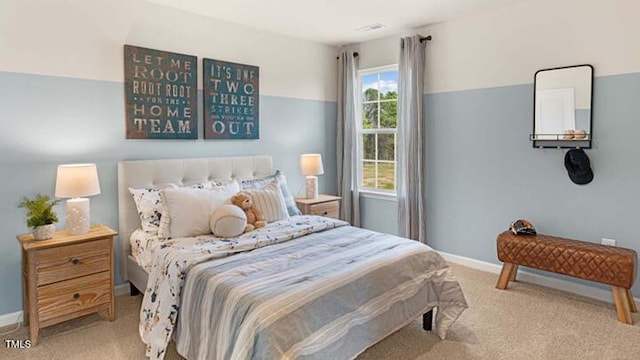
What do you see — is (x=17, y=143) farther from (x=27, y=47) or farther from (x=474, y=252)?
(x=474, y=252)

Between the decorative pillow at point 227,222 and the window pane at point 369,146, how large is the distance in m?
2.48

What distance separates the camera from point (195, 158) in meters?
3.76

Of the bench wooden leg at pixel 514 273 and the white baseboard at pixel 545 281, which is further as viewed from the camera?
the bench wooden leg at pixel 514 273

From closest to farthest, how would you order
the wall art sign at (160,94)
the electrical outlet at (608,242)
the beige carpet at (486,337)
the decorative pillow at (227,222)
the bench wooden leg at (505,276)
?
1. the beige carpet at (486,337)
2. the decorative pillow at (227,222)
3. the electrical outlet at (608,242)
4. the wall art sign at (160,94)
5. the bench wooden leg at (505,276)

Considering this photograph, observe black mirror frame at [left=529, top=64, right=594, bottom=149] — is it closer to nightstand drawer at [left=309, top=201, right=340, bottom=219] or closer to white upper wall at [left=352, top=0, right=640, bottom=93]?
white upper wall at [left=352, top=0, right=640, bottom=93]

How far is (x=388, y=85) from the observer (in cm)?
479

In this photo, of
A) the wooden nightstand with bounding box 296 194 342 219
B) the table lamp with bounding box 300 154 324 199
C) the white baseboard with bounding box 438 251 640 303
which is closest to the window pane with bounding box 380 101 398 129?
the table lamp with bounding box 300 154 324 199

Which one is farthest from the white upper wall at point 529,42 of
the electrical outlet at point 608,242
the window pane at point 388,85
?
the electrical outlet at point 608,242

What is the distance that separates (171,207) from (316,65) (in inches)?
109

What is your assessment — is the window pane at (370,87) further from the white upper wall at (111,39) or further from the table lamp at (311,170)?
the table lamp at (311,170)

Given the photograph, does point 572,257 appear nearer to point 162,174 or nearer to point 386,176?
point 386,176

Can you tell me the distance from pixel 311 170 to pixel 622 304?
9.71 feet

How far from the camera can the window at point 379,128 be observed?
4766 mm

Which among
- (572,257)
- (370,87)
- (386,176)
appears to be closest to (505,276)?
(572,257)
